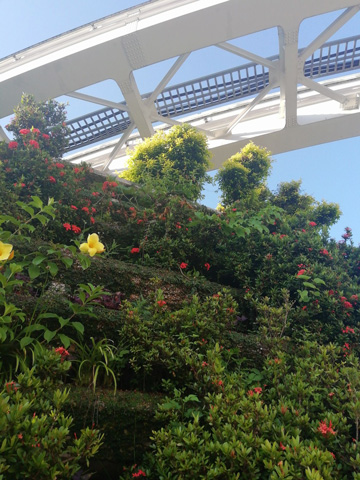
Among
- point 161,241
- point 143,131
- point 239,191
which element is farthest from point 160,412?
point 143,131

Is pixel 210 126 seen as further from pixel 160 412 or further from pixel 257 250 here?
pixel 160 412

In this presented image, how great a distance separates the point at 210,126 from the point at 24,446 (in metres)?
13.8

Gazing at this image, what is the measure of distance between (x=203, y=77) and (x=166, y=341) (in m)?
10.4

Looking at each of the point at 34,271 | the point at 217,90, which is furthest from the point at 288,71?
the point at 34,271

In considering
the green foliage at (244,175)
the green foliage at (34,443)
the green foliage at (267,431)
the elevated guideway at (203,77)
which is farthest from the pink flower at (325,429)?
the elevated guideway at (203,77)

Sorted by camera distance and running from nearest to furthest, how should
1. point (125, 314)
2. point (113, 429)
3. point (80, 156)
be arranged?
point (113, 429) < point (125, 314) < point (80, 156)

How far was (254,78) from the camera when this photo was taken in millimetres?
11523

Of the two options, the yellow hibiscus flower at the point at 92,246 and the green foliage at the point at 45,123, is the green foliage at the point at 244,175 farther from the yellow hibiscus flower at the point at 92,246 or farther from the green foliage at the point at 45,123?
the yellow hibiscus flower at the point at 92,246

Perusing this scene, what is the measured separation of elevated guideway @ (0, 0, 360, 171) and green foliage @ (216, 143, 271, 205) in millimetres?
3056

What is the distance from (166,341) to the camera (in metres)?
2.39

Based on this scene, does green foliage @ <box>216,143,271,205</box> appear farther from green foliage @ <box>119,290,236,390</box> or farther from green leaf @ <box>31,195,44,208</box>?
green leaf @ <box>31,195,44,208</box>

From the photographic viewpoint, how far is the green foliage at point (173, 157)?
7512 mm

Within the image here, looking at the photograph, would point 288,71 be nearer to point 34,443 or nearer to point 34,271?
point 34,271

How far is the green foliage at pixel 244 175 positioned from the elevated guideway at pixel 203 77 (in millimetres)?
3056
